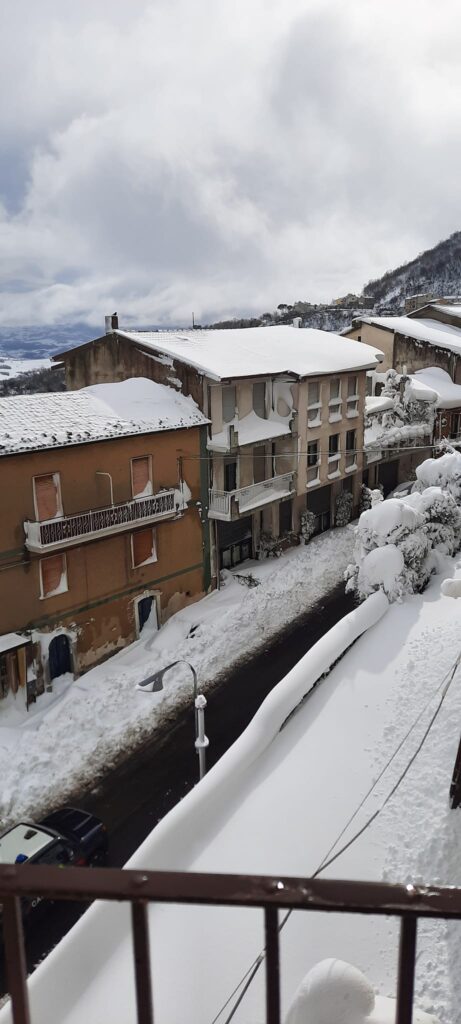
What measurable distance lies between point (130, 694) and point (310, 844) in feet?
44.3

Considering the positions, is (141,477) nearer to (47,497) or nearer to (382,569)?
(47,497)

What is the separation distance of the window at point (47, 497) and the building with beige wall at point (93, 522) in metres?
0.03

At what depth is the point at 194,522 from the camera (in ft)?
92.7

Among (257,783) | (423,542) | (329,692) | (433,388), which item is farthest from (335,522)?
(257,783)

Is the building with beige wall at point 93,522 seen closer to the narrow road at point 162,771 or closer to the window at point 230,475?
the window at point 230,475

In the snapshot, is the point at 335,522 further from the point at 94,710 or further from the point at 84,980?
the point at 84,980

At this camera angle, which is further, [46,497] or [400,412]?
[400,412]

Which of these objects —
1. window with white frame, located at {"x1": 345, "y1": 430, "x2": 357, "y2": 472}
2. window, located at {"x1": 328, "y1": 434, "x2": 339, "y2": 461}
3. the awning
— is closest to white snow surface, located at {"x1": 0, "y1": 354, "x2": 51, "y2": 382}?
window with white frame, located at {"x1": 345, "y1": 430, "x2": 357, "y2": 472}

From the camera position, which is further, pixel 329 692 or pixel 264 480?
pixel 264 480

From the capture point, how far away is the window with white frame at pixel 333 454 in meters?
36.4

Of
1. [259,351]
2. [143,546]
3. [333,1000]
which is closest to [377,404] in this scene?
[259,351]

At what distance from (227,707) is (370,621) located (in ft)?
22.3

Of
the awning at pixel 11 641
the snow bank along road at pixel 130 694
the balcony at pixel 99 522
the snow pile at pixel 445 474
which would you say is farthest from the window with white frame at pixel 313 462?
the awning at pixel 11 641

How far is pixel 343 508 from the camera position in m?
39.4
